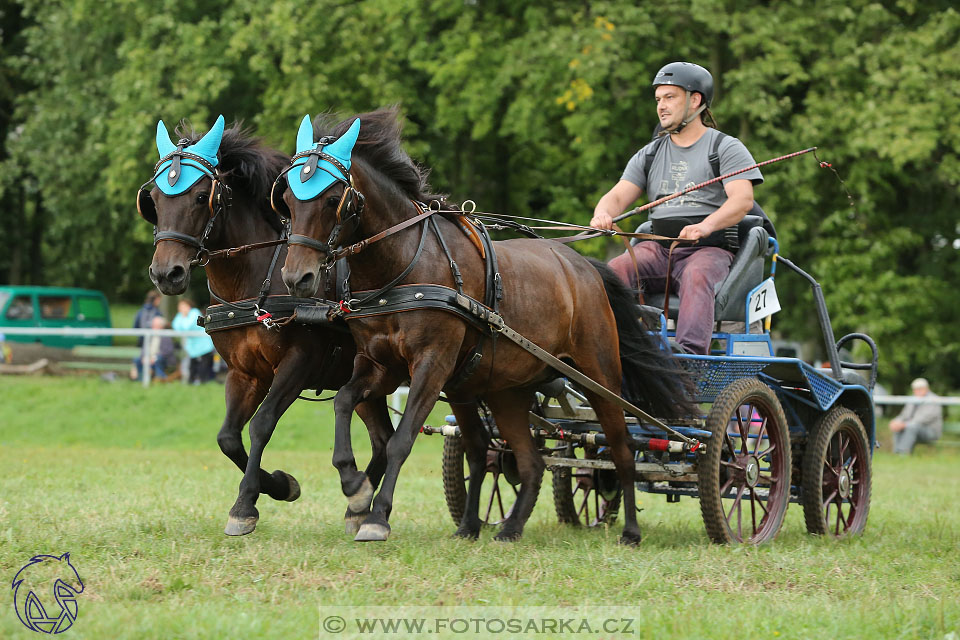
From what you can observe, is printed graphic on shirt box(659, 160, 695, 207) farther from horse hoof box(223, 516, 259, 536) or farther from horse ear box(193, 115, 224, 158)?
horse hoof box(223, 516, 259, 536)

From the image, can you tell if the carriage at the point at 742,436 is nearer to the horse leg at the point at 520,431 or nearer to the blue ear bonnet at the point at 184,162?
the horse leg at the point at 520,431

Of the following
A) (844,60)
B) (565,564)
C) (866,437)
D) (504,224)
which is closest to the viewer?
(565,564)

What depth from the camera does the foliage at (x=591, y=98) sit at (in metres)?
16.5

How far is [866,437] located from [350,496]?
3.79 meters

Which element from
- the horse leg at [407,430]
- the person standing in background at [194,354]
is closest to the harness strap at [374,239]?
the horse leg at [407,430]

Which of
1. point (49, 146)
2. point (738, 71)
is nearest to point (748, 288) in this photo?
point (738, 71)

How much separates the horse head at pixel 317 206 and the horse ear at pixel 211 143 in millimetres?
813

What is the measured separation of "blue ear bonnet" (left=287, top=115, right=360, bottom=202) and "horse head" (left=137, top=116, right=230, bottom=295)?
0.72 meters

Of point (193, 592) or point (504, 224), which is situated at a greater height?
point (504, 224)

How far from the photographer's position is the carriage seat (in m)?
6.94

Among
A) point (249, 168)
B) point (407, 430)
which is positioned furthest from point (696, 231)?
point (249, 168)

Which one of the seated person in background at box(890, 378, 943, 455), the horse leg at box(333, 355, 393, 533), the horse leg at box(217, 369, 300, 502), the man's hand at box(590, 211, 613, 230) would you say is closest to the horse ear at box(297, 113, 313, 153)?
the horse leg at box(333, 355, 393, 533)

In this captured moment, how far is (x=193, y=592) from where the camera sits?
453cm

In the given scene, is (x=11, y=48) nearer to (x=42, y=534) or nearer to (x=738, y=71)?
(x=738, y=71)
